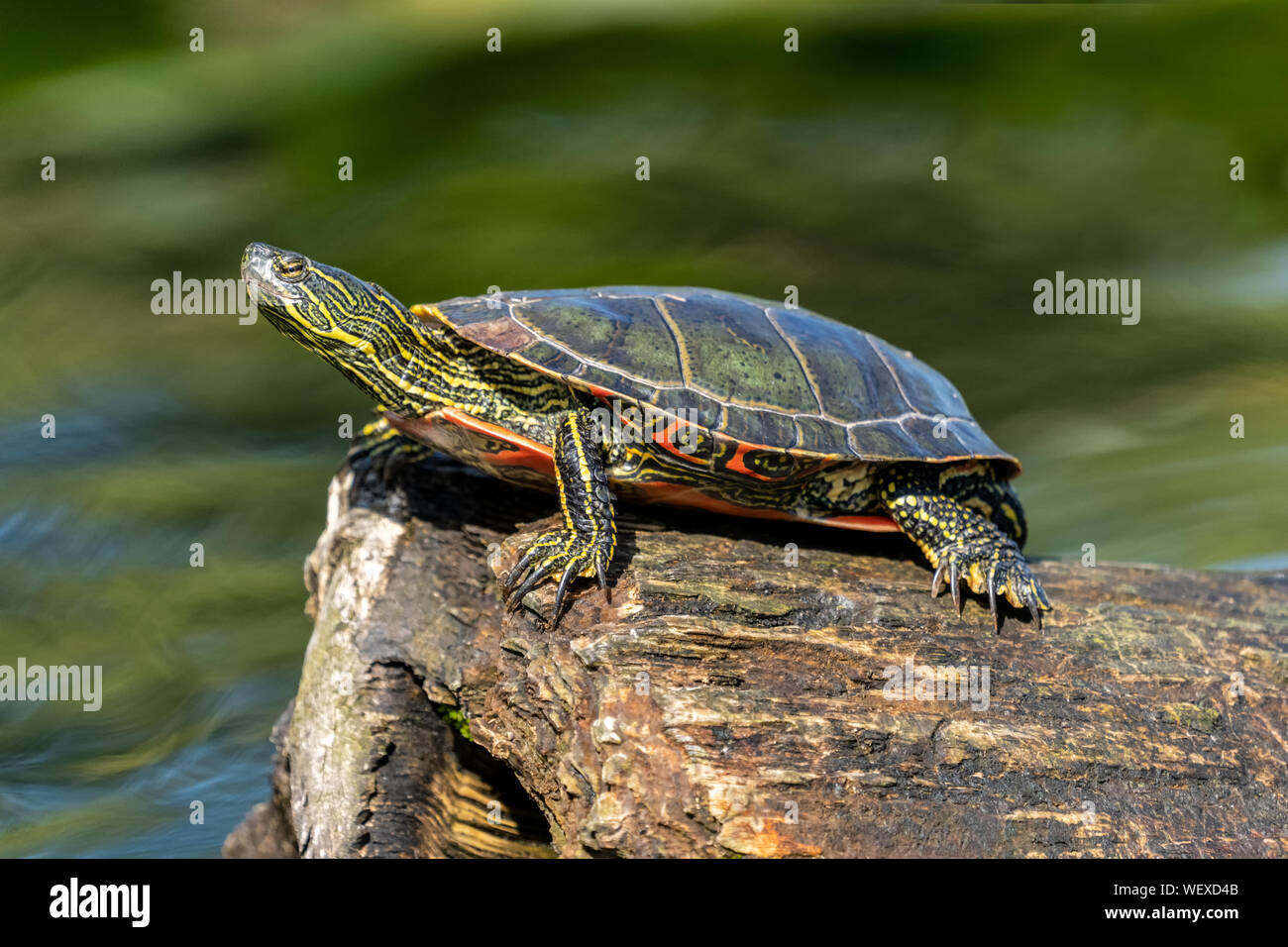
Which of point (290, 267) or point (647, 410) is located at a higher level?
point (290, 267)

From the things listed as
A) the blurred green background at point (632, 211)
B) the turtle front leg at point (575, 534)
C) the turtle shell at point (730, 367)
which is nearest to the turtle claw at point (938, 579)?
the turtle shell at point (730, 367)

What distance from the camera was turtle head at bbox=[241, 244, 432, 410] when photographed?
255cm

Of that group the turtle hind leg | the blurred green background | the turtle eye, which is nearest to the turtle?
the turtle eye

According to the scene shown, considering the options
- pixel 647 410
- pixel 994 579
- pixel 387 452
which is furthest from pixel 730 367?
pixel 387 452

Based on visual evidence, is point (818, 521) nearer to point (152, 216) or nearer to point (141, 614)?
point (141, 614)

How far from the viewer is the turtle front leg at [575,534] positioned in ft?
7.72

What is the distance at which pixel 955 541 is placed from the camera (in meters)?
2.67

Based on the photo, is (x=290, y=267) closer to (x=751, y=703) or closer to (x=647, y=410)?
(x=647, y=410)

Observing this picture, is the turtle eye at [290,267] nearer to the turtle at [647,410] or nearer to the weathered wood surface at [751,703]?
the turtle at [647,410]

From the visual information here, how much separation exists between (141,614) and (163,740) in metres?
1.10

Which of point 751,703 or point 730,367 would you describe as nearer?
point 751,703

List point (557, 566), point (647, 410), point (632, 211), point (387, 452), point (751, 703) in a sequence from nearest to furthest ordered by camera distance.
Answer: point (751, 703), point (557, 566), point (647, 410), point (387, 452), point (632, 211)

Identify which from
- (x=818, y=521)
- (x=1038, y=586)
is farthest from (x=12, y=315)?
(x=1038, y=586)

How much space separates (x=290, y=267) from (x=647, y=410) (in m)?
1.03
